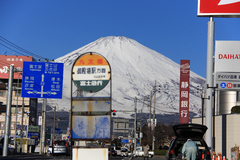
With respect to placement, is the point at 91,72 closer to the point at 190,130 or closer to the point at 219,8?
the point at 190,130

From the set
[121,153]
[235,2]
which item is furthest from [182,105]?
[235,2]

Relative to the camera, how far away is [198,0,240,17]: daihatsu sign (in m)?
24.0

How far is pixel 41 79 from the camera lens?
31.6 meters

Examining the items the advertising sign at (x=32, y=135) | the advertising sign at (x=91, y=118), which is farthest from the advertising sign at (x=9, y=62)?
the advertising sign at (x=91, y=118)

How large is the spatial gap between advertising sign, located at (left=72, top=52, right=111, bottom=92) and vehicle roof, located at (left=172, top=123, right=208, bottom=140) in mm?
3407

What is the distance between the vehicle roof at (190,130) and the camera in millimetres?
14958

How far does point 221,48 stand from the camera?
87.4 ft

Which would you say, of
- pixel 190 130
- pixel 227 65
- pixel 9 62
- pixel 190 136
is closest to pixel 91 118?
pixel 190 130

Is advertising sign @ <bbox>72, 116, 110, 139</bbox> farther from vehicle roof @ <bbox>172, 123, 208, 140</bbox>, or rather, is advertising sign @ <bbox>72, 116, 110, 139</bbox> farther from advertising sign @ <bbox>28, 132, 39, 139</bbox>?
advertising sign @ <bbox>28, 132, 39, 139</bbox>

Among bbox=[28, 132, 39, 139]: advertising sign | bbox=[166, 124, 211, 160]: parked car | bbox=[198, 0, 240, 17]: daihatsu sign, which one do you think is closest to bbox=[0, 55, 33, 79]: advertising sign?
bbox=[28, 132, 39, 139]: advertising sign

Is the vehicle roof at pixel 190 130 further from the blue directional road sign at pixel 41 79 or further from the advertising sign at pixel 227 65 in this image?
the blue directional road sign at pixel 41 79

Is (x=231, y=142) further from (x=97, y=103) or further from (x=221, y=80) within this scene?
(x=97, y=103)

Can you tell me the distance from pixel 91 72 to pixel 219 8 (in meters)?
12.5

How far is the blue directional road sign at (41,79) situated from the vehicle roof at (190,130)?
18.1 m
